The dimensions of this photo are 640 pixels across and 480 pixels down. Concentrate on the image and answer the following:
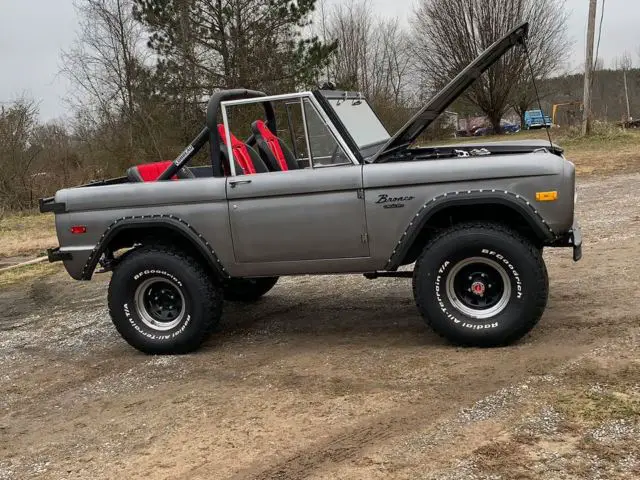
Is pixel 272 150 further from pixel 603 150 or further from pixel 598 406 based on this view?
pixel 603 150

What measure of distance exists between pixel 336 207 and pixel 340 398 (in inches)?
56.0

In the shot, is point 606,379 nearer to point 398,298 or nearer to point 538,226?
point 538,226

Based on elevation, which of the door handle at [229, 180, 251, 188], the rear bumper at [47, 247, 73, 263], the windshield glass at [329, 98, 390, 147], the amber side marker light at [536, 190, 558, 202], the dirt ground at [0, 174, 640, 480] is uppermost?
the windshield glass at [329, 98, 390, 147]

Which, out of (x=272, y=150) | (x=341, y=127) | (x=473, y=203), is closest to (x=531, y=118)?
(x=272, y=150)

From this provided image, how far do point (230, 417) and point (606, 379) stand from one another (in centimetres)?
227

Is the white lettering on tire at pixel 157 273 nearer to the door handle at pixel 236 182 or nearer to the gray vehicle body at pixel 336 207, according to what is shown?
the gray vehicle body at pixel 336 207

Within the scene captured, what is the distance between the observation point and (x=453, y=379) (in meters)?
4.16

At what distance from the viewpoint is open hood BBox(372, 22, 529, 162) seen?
16.3 ft

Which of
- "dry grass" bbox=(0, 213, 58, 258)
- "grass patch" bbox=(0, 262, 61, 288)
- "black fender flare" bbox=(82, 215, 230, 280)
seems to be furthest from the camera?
"dry grass" bbox=(0, 213, 58, 258)

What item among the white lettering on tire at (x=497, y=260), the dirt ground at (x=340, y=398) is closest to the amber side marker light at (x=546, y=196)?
the white lettering on tire at (x=497, y=260)

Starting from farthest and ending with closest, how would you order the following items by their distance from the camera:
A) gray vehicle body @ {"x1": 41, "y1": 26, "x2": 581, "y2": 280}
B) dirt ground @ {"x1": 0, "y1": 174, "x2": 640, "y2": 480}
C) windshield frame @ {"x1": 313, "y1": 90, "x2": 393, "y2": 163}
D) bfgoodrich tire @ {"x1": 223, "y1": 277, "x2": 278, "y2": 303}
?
bfgoodrich tire @ {"x1": 223, "y1": 277, "x2": 278, "y2": 303}
windshield frame @ {"x1": 313, "y1": 90, "x2": 393, "y2": 163}
gray vehicle body @ {"x1": 41, "y1": 26, "x2": 581, "y2": 280}
dirt ground @ {"x1": 0, "y1": 174, "x2": 640, "y2": 480}

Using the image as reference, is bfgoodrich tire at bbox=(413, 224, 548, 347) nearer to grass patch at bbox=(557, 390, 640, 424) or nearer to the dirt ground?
the dirt ground

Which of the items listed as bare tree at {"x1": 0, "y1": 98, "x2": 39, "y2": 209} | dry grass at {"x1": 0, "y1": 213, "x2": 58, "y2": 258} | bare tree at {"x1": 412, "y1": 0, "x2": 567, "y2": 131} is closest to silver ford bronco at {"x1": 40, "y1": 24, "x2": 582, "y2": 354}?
dry grass at {"x1": 0, "y1": 213, "x2": 58, "y2": 258}

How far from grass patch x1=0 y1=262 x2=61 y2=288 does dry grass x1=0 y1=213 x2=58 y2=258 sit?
1.49 meters
